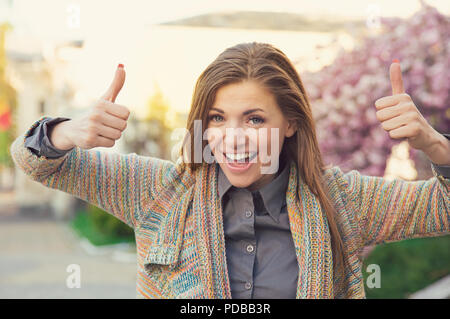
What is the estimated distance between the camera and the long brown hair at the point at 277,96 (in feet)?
6.33

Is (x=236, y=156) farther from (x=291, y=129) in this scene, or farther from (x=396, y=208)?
(x=396, y=208)

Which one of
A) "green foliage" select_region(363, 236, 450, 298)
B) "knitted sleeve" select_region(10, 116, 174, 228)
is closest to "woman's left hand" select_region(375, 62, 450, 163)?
"knitted sleeve" select_region(10, 116, 174, 228)

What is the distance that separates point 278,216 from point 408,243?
4615 millimetres

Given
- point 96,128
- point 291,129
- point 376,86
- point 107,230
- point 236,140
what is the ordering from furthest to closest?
1. point 107,230
2. point 376,86
3. point 291,129
4. point 236,140
5. point 96,128

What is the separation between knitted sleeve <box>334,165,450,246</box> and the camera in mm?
1950

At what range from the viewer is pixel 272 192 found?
2.01 meters

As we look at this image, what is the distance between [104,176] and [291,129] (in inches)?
27.5

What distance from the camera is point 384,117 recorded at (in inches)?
69.9

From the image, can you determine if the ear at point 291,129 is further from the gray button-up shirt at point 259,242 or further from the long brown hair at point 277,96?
the gray button-up shirt at point 259,242

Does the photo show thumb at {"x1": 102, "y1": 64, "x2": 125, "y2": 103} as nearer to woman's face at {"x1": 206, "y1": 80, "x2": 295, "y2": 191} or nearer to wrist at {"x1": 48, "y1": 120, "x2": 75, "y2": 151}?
wrist at {"x1": 48, "y1": 120, "x2": 75, "y2": 151}

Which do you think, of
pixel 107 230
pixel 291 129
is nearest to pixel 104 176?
pixel 291 129

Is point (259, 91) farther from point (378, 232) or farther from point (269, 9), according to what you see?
point (269, 9)
